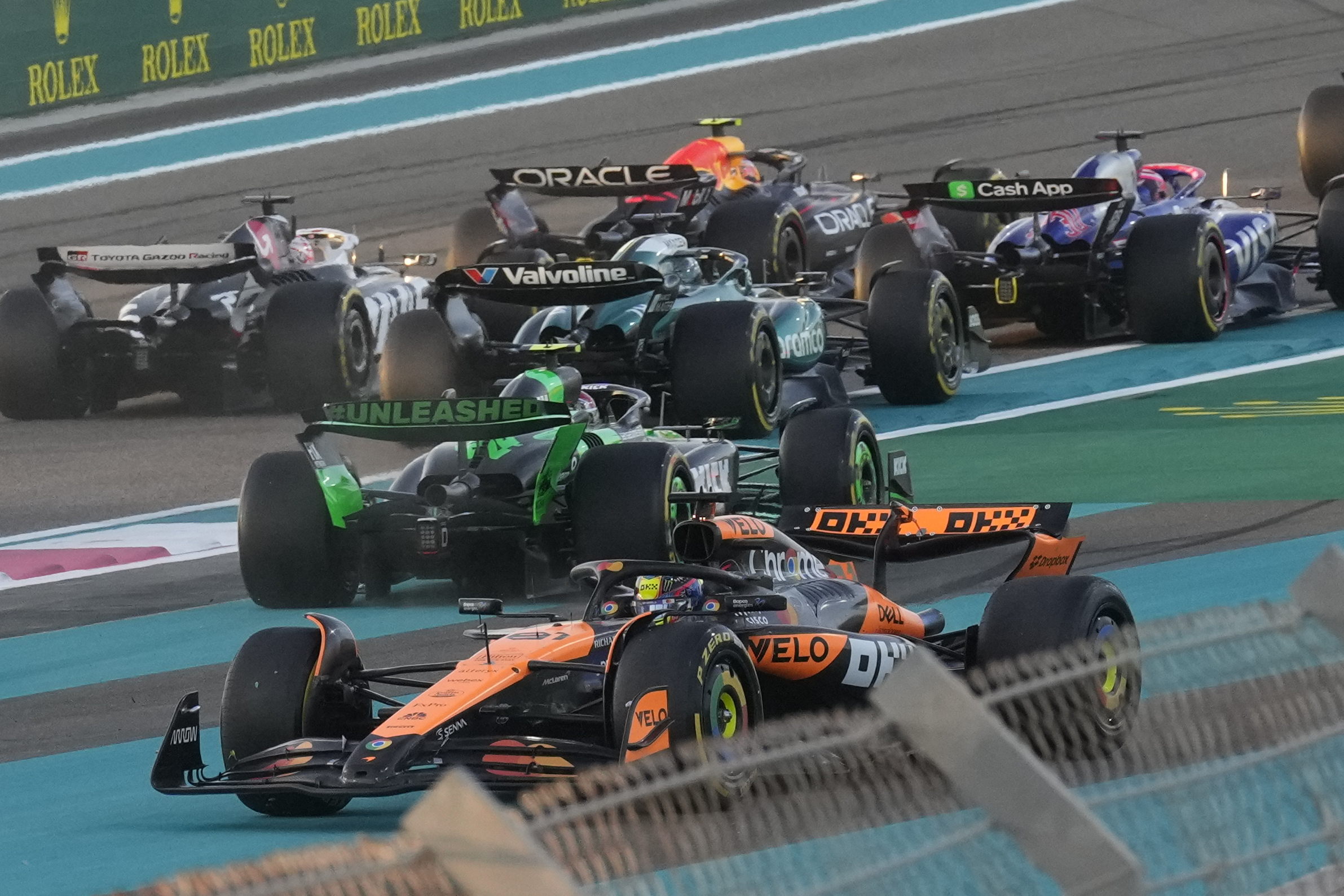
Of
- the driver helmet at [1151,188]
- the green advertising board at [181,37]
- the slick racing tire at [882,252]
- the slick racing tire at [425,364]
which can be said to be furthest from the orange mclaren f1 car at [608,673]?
the green advertising board at [181,37]

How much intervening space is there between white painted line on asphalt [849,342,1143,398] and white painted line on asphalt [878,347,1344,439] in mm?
1507

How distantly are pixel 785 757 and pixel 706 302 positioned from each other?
12.0 metres

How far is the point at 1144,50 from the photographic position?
33312 millimetres

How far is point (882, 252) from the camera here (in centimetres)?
1947

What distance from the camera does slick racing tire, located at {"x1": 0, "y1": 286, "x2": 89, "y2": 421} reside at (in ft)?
59.8

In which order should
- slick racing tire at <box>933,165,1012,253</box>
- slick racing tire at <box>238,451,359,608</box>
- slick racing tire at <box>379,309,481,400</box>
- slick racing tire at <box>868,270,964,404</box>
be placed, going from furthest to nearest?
slick racing tire at <box>933,165,1012,253</box>
slick racing tire at <box>868,270,964,404</box>
slick racing tire at <box>379,309,481,400</box>
slick racing tire at <box>238,451,359,608</box>

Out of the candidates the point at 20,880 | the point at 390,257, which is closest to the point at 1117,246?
the point at 390,257

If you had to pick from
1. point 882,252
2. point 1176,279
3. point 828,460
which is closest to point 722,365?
point 828,460

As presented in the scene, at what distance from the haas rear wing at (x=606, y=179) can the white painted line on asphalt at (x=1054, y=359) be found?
2293 millimetres

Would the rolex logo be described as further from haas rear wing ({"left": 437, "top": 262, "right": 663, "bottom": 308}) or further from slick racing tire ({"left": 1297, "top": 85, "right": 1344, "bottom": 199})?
haas rear wing ({"left": 437, "top": 262, "right": 663, "bottom": 308})

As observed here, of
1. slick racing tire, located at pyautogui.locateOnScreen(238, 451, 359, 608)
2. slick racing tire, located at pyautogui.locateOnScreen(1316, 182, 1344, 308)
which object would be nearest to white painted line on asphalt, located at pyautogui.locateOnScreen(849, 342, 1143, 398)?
slick racing tire, located at pyautogui.locateOnScreen(1316, 182, 1344, 308)

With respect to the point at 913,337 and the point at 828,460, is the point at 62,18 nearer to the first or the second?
the point at 913,337

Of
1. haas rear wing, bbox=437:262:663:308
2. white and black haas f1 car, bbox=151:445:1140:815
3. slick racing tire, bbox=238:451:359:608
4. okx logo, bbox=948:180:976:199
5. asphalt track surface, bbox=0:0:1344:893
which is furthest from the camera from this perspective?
okx logo, bbox=948:180:976:199

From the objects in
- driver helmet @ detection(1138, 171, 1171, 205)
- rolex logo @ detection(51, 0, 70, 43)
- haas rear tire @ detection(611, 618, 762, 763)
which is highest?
rolex logo @ detection(51, 0, 70, 43)
